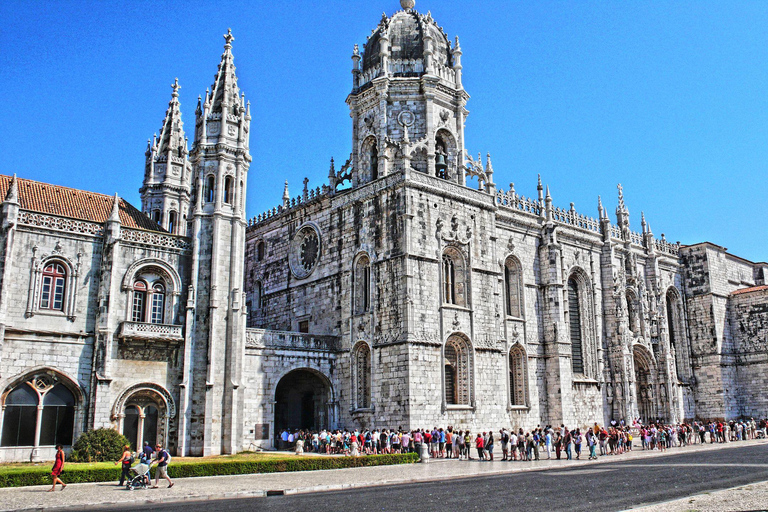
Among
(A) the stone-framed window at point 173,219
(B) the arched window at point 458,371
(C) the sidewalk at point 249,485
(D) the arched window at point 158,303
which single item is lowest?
(C) the sidewalk at point 249,485

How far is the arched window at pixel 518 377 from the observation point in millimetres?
38812

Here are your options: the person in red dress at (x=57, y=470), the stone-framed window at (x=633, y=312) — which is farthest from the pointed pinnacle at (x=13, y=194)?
the stone-framed window at (x=633, y=312)

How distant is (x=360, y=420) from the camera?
3444cm

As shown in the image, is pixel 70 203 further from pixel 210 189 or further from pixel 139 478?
pixel 139 478

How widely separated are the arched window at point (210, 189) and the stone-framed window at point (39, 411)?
10.6 m

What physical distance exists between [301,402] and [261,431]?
6116mm

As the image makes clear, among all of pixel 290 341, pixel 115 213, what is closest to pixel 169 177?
pixel 115 213

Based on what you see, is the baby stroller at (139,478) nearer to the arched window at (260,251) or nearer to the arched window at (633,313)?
the arched window at (260,251)

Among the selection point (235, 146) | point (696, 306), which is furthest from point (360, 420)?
point (696, 306)

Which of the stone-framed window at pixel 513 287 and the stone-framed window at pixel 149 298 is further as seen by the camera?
the stone-framed window at pixel 513 287

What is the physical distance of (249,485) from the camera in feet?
66.1

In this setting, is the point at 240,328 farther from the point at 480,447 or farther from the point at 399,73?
the point at 399,73

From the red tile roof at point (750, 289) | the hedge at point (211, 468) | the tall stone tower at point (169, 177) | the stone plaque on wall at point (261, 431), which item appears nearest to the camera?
the hedge at point (211, 468)

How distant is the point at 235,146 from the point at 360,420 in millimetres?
15266
